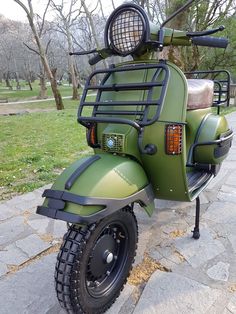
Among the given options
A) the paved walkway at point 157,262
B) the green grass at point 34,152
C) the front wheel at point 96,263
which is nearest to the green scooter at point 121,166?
the front wheel at point 96,263

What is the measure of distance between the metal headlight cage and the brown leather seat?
0.74m

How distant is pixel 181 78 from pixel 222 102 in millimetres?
1443

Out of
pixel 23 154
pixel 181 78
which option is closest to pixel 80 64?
pixel 23 154

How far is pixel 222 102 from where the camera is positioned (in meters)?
3.19

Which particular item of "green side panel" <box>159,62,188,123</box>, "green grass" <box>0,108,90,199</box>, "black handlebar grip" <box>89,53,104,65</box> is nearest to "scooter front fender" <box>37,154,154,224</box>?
"green side panel" <box>159,62,188,123</box>

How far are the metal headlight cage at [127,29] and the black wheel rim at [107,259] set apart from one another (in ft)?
3.36

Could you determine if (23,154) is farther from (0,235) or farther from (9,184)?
(0,235)

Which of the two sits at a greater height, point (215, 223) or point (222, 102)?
point (222, 102)

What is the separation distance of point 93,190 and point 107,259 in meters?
0.41

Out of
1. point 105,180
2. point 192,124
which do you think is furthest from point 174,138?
point 192,124

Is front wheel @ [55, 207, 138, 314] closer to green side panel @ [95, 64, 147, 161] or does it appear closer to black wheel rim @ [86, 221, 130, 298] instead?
black wheel rim @ [86, 221, 130, 298]

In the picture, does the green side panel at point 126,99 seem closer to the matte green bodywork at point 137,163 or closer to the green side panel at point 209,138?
the matte green bodywork at point 137,163

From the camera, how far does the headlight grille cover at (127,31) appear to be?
1.80 meters

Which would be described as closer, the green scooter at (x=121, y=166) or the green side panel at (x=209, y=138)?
the green scooter at (x=121, y=166)
